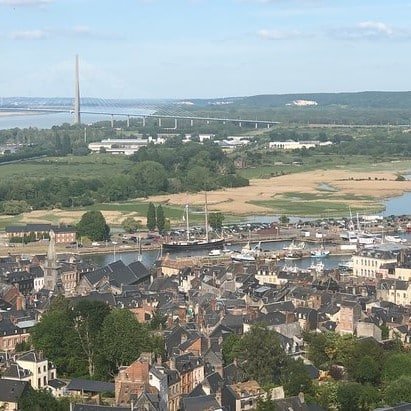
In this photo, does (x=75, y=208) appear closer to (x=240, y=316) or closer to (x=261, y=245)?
(x=261, y=245)

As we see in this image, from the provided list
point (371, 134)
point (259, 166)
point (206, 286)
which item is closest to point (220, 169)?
point (259, 166)

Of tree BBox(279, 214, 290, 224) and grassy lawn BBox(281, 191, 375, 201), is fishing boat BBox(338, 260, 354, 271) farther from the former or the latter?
grassy lawn BBox(281, 191, 375, 201)

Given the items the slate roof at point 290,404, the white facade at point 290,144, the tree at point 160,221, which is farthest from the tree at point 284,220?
the white facade at point 290,144

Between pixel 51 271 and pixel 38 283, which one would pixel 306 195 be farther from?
pixel 51 271

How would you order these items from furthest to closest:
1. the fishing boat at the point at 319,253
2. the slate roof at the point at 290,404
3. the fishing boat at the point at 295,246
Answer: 1. the fishing boat at the point at 295,246
2. the fishing boat at the point at 319,253
3. the slate roof at the point at 290,404

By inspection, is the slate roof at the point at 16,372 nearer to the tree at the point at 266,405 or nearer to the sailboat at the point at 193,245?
the tree at the point at 266,405

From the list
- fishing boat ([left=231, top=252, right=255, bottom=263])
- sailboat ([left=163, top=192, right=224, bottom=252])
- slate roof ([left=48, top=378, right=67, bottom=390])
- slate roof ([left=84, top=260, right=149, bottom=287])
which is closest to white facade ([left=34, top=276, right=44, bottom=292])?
slate roof ([left=84, top=260, right=149, bottom=287])
